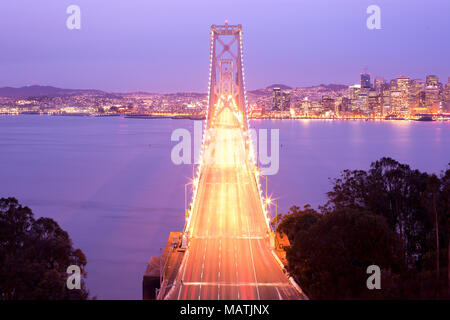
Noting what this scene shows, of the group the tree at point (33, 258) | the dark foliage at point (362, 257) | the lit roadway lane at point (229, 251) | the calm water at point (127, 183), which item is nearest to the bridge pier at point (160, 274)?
the lit roadway lane at point (229, 251)

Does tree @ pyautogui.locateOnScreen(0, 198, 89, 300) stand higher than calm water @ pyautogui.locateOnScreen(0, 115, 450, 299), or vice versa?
tree @ pyautogui.locateOnScreen(0, 198, 89, 300)

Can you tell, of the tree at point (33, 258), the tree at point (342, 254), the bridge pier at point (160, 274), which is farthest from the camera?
the bridge pier at point (160, 274)

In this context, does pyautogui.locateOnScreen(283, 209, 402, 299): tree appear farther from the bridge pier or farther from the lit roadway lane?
the bridge pier

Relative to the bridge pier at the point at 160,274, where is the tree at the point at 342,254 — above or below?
above

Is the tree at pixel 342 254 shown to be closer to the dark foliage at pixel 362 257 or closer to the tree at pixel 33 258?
the dark foliage at pixel 362 257

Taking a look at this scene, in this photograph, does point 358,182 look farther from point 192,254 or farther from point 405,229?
point 192,254

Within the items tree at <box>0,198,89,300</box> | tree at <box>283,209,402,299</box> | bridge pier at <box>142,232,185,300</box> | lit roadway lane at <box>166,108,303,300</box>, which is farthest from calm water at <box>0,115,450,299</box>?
tree at <box>283,209,402,299</box>
